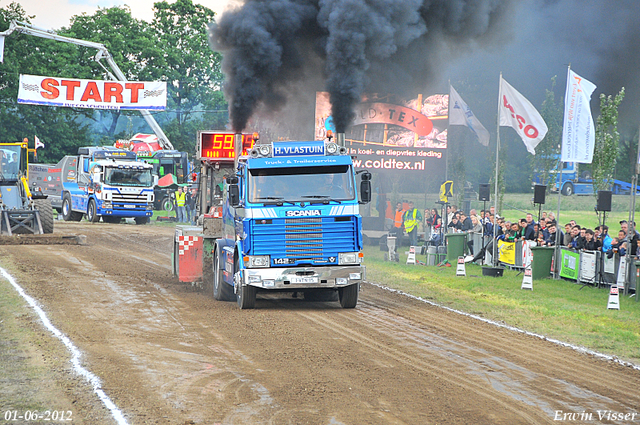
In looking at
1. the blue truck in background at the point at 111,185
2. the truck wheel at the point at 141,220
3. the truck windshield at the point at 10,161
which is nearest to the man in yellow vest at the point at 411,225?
the blue truck in background at the point at 111,185

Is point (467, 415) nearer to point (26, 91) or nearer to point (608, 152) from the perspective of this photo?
point (608, 152)

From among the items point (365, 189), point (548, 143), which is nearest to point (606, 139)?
point (548, 143)

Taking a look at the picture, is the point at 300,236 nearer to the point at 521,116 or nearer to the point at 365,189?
the point at 365,189

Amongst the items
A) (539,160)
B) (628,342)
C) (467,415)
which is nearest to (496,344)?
(628,342)

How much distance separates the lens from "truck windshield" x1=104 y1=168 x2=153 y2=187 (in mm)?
34125

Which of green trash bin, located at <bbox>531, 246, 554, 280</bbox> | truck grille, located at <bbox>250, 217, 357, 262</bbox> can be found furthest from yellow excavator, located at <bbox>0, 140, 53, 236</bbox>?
green trash bin, located at <bbox>531, 246, 554, 280</bbox>

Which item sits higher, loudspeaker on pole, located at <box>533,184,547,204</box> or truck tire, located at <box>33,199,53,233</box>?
loudspeaker on pole, located at <box>533,184,547,204</box>

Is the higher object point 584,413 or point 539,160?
point 539,160

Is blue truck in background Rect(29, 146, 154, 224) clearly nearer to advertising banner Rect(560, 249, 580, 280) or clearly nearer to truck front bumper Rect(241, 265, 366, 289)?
advertising banner Rect(560, 249, 580, 280)

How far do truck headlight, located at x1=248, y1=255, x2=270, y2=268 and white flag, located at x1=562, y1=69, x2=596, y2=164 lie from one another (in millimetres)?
9562

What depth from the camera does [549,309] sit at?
14219 millimetres

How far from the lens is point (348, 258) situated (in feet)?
42.1

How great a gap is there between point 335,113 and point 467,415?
12981 millimetres

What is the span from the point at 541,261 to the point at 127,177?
21813 mm
